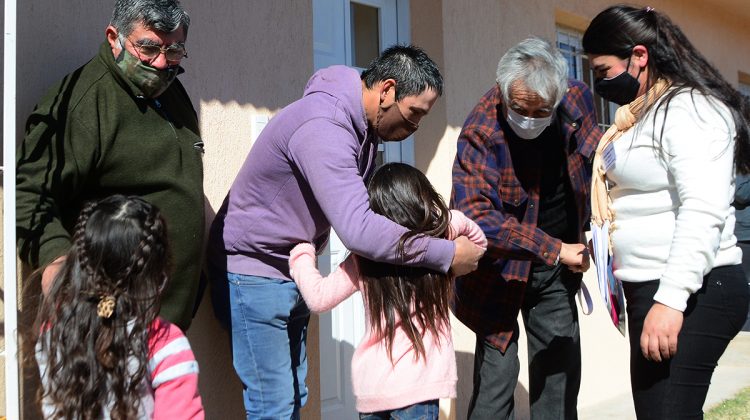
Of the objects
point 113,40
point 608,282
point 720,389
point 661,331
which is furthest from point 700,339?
point 720,389

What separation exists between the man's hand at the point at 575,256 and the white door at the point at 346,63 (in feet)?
4.44

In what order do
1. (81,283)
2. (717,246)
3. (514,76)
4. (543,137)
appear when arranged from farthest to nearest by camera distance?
(543,137) → (514,76) → (717,246) → (81,283)

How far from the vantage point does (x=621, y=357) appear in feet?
18.6

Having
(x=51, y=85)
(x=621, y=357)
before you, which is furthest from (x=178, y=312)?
(x=621, y=357)

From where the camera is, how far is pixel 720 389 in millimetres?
5762

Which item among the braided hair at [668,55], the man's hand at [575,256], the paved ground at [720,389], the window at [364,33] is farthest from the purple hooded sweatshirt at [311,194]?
the paved ground at [720,389]

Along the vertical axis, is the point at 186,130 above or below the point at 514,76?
below

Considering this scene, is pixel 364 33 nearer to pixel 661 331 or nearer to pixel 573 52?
pixel 573 52

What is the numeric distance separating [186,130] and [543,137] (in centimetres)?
140

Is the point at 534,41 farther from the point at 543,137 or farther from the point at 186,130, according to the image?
the point at 186,130

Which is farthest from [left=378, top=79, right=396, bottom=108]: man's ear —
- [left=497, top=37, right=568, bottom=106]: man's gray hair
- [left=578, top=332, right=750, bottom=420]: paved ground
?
[left=578, top=332, right=750, bottom=420]: paved ground

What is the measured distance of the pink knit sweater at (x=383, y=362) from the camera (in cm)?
254

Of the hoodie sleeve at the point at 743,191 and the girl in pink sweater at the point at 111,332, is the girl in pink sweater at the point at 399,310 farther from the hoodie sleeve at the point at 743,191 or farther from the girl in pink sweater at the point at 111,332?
the hoodie sleeve at the point at 743,191

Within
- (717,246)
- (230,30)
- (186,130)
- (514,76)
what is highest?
(230,30)
